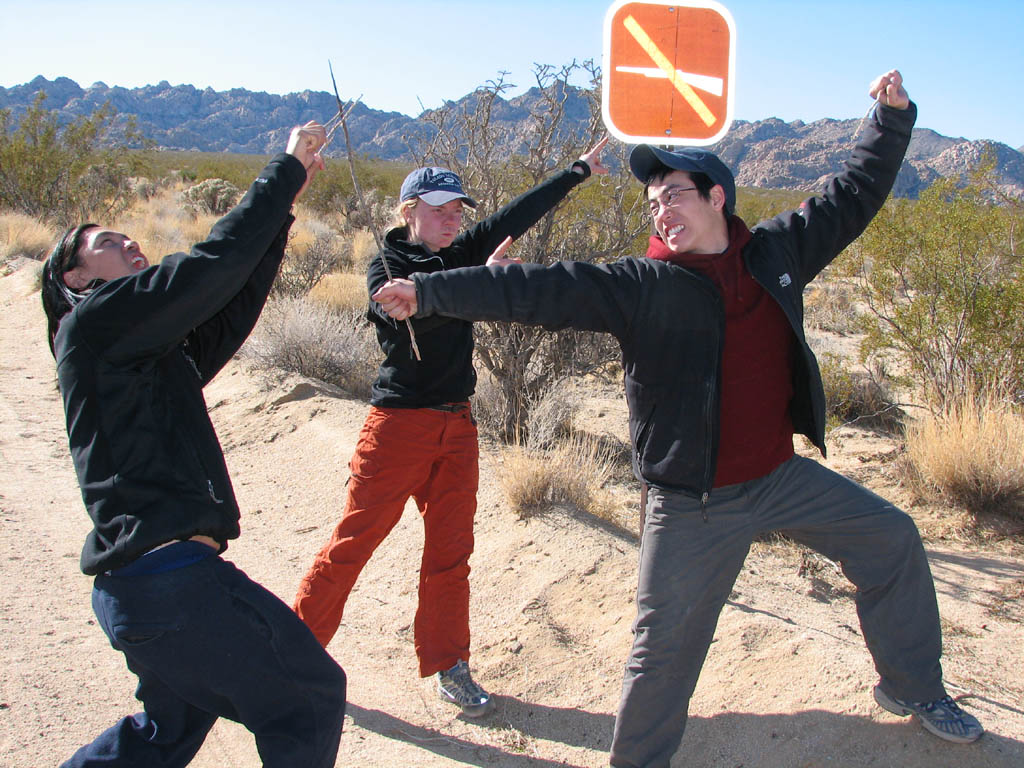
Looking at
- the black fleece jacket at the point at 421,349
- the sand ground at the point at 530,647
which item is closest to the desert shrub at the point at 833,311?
the sand ground at the point at 530,647

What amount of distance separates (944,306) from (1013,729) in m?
4.77

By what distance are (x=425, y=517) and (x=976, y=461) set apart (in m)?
4.01

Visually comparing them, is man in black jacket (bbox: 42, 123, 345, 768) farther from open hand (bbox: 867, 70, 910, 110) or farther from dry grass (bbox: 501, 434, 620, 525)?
dry grass (bbox: 501, 434, 620, 525)

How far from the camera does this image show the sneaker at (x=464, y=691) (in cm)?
332

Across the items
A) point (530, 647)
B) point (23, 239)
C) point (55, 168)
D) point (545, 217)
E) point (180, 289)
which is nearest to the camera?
point (180, 289)

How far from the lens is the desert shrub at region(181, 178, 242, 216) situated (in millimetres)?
21922

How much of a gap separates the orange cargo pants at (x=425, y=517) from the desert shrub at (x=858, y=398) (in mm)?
A: 5218

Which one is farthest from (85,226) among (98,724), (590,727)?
(590,727)

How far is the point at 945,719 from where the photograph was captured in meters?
2.67

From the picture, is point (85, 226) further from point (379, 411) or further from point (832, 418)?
point (832, 418)

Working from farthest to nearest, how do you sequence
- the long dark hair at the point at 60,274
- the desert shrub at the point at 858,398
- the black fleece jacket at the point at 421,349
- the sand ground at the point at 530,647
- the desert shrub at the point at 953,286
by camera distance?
the desert shrub at the point at 858,398
the desert shrub at the point at 953,286
the black fleece jacket at the point at 421,349
the sand ground at the point at 530,647
the long dark hair at the point at 60,274

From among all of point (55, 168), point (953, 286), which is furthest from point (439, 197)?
point (55, 168)

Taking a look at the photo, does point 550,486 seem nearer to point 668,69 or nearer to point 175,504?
point 668,69

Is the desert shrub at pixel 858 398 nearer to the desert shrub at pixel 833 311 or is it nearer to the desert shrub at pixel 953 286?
the desert shrub at pixel 953 286
